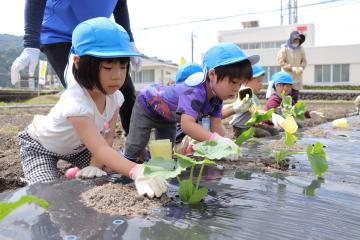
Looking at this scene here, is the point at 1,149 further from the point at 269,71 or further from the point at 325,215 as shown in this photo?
the point at 269,71

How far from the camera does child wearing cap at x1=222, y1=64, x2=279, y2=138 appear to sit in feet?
11.7

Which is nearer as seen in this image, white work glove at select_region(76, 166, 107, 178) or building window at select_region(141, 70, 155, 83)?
white work glove at select_region(76, 166, 107, 178)

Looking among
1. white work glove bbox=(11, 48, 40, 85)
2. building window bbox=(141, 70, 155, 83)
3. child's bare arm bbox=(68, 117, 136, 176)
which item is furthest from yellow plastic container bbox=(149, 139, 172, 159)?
building window bbox=(141, 70, 155, 83)

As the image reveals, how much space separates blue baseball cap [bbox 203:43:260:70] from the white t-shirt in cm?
56

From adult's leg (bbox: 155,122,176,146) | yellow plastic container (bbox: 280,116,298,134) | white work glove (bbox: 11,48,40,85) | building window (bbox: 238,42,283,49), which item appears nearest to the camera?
yellow plastic container (bbox: 280,116,298,134)

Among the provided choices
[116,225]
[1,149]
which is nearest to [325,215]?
[116,225]

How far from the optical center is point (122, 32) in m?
1.86

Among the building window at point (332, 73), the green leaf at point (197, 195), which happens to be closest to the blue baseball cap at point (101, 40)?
the green leaf at point (197, 195)

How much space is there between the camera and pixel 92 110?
6.21 feet

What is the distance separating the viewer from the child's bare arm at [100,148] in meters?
1.69

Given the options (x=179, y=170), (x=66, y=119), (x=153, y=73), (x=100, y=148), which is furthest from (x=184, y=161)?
(x=153, y=73)

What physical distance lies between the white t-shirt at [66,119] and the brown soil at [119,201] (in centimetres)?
43

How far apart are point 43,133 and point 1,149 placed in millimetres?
2109

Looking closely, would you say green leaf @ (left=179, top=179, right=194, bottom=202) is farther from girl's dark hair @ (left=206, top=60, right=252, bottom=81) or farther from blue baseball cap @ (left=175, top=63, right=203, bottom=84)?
blue baseball cap @ (left=175, top=63, right=203, bottom=84)
